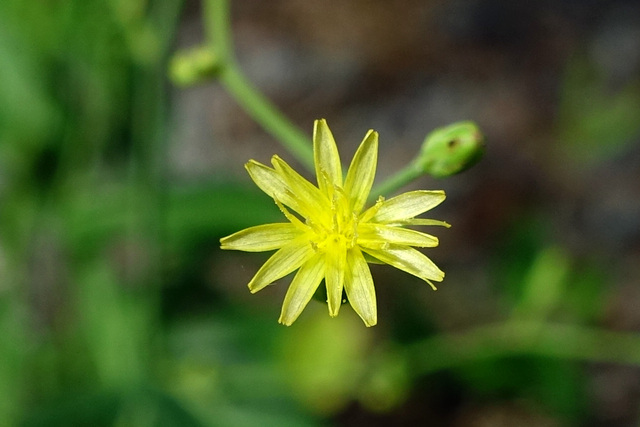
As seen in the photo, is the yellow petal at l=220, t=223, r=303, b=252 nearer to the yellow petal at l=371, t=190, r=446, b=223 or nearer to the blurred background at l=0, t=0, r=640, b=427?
Answer: the yellow petal at l=371, t=190, r=446, b=223

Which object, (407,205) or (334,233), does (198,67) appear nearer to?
(334,233)

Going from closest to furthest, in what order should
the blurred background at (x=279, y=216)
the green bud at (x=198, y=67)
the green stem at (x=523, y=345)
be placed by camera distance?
the green bud at (x=198, y=67) → the green stem at (x=523, y=345) → the blurred background at (x=279, y=216)

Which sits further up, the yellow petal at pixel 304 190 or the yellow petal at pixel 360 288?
the yellow petal at pixel 304 190

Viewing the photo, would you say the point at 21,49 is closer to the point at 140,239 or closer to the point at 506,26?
the point at 140,239

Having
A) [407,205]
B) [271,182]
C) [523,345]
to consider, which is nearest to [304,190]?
[271,182]

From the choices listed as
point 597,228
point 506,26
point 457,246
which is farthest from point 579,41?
point 457,246

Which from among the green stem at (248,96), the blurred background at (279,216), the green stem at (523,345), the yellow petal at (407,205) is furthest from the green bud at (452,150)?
the green stem at (523,345)

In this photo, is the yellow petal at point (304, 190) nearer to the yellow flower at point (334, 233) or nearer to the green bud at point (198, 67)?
the yellow flower at point (334, 233)

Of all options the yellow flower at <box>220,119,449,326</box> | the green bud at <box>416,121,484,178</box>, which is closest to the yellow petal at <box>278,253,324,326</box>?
the yellow flower at <box>220,119,449,326</box>
